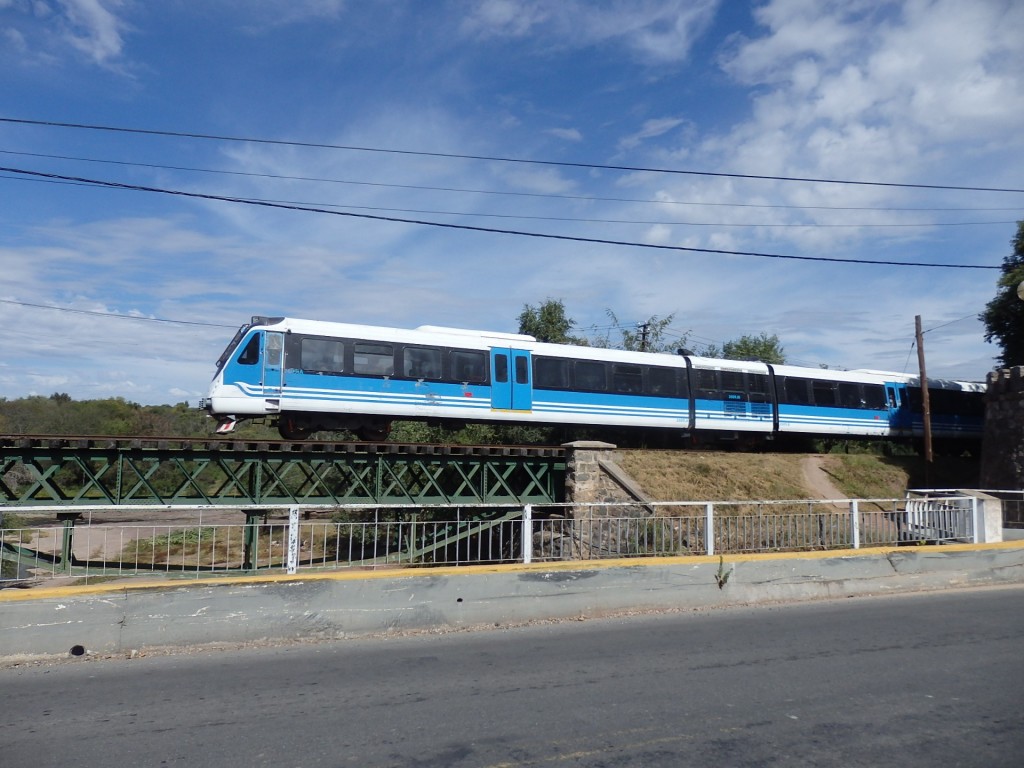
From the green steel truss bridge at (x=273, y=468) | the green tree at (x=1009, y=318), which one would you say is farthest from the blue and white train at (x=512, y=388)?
the green tree at (x=1009, y=318)

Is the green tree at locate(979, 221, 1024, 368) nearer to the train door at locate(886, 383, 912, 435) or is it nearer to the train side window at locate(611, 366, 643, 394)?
the train door at locate(886, 383, 912, 435)

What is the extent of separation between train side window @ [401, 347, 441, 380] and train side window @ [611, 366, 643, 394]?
18.2 ft

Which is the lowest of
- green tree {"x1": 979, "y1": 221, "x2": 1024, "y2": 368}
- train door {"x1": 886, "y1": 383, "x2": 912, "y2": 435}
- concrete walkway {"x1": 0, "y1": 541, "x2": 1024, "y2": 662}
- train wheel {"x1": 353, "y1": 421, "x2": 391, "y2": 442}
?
concrete walkway {"x1": 0, "y1": 541, "x2": 1024, "y2": 662}

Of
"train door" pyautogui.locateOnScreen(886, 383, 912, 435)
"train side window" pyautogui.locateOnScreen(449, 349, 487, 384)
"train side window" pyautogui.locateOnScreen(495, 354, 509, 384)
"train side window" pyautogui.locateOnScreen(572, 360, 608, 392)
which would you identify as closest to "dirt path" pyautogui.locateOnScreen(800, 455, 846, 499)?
"train door" pyautogui.locateOnScreen(886, 383, 912, 435)

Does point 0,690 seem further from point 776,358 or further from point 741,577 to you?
point 776,358

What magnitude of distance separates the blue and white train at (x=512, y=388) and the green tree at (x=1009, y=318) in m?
9.16

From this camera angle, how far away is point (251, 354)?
56.4ft

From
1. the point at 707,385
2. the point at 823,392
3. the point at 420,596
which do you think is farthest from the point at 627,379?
the point at 420,596

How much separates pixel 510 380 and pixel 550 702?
1491 centimetres

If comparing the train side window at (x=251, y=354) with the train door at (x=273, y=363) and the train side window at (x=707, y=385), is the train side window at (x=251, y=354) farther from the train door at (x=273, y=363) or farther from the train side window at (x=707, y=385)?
the train side window at (x=707, y=385)

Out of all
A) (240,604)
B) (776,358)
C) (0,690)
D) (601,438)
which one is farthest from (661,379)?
(776,358)

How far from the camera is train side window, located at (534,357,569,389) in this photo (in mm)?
20781

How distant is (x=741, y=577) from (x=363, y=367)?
11.0 metres

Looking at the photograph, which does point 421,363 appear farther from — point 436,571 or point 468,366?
point 436,571
